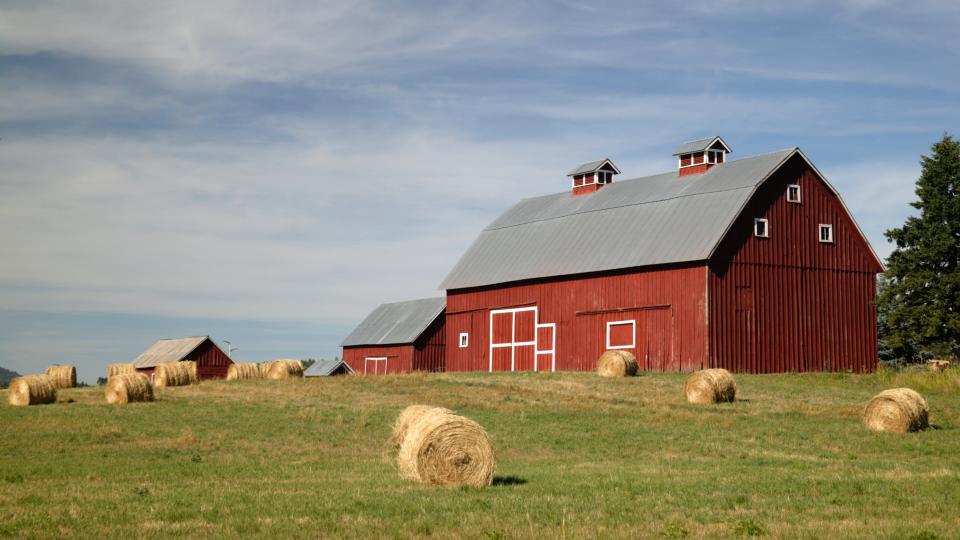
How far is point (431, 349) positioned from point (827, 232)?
3144cm

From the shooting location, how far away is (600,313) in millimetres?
53625

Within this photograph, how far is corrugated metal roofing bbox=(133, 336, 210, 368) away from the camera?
265 feet

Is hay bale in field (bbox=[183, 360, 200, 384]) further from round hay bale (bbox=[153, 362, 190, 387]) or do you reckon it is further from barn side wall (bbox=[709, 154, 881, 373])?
barn side wall (bbox=[709, 154, 881, 373])

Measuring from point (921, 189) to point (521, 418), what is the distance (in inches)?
1619

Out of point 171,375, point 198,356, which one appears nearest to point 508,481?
point 171,375

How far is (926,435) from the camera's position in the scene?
29.5 m

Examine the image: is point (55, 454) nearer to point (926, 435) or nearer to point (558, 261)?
point (926, 435)

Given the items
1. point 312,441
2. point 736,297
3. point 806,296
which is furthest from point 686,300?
point 312,441

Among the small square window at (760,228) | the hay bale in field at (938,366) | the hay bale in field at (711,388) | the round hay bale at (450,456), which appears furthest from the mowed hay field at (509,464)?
the small square window at (760,228)

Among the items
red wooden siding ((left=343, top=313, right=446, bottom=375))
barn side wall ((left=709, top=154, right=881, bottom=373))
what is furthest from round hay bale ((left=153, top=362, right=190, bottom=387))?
red wooden siding ((left=343, top=313, right=446, bottom=375))

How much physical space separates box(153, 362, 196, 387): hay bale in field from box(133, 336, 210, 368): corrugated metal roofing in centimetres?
3123

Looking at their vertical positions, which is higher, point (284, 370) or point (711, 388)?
point (284, 370)

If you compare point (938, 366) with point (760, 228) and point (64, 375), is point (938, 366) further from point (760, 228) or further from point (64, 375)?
point (64, 375)

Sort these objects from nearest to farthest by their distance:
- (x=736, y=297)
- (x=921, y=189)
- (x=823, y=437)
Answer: (x=823, y=437)
(x=736, y=297)
(x=921, y=189)
